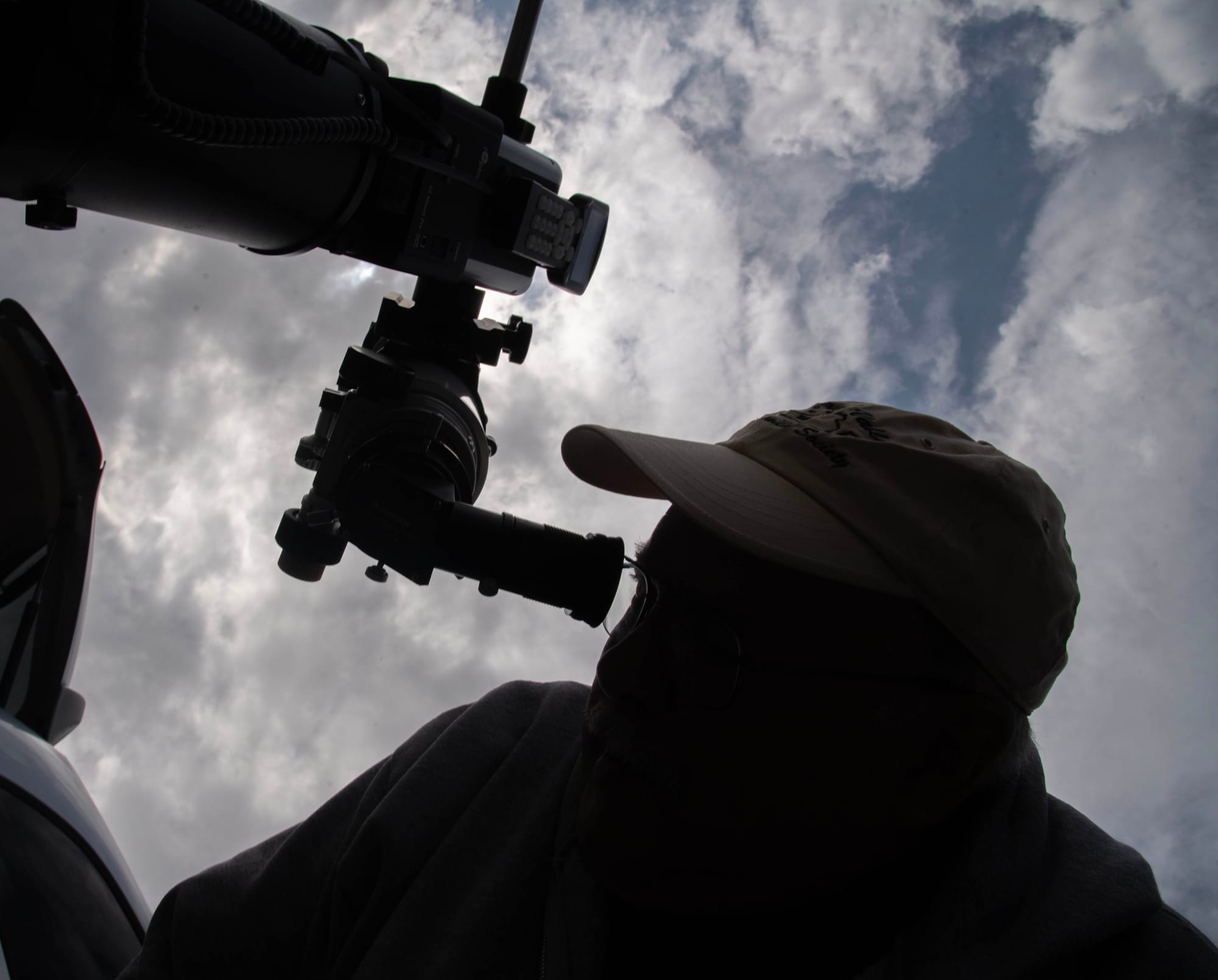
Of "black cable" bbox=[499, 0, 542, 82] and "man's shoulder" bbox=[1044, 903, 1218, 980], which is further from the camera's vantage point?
"black cable" bbox=[499, 0, 542, 82]

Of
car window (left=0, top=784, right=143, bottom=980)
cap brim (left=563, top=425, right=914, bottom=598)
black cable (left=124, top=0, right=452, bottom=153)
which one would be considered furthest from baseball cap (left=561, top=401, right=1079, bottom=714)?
car window (left=0, top=784, right=143, bottom=980)

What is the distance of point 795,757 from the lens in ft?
4.42

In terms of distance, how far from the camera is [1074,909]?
50.1 inches

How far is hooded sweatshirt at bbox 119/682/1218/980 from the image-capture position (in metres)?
1.29

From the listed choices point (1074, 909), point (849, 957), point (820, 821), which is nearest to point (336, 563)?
point (820, 821)

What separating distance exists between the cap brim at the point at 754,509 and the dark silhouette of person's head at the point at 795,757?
12 centimetres

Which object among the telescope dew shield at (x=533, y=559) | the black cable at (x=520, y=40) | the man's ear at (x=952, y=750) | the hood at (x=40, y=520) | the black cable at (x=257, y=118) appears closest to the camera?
the black cable at (x=257, y=118)

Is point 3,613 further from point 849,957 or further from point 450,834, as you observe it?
point 849,957

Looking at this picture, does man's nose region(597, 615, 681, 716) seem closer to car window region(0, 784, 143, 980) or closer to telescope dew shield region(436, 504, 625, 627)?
telescope dew shield region(436, 504, 625, 627)

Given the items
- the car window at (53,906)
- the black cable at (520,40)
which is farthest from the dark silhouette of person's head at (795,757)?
the black cable at (520,40)

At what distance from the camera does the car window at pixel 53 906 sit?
1.45 meters

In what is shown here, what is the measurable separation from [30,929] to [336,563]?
95 cm

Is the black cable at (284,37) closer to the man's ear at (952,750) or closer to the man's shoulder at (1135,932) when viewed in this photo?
the man's ear at (952,750)

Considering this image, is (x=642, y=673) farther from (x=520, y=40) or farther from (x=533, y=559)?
(x=520, y=40)
